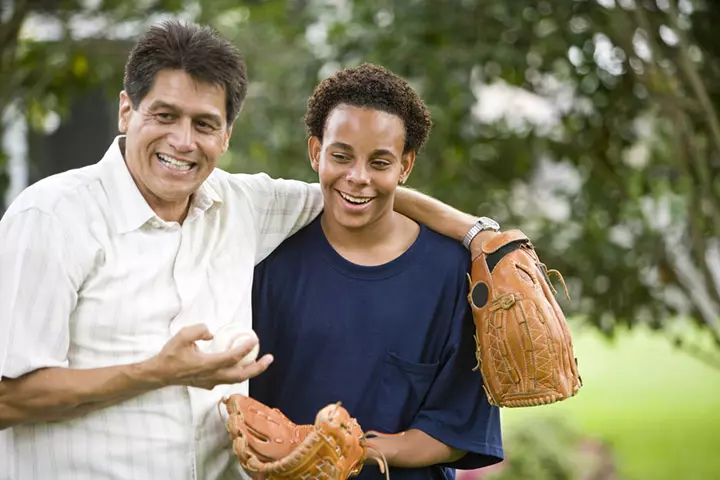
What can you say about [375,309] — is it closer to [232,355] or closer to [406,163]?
[406,163]

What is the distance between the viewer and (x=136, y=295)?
2701 mm

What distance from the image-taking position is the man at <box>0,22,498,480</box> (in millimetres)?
2547

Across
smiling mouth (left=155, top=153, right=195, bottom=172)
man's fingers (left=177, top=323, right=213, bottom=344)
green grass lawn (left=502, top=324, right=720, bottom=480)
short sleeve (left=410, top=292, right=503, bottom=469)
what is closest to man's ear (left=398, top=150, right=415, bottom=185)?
short sleeve (left=410, top=292, right=503, bottom=469)

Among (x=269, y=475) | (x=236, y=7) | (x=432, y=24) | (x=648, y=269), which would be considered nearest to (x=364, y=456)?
(x=269, y=475)

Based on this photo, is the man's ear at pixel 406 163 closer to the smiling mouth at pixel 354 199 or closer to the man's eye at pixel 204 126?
the smiling mouth at pixel 354 199

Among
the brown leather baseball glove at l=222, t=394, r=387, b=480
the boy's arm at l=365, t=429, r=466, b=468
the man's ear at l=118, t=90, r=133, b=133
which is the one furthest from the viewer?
the boy's arm at l=365, t=429, r=466, b=468

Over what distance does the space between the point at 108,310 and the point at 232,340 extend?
0.30 m

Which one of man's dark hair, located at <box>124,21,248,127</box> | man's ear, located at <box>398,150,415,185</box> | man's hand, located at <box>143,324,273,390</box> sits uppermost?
man's dark hair, located at <box>124,21,248,127</box>

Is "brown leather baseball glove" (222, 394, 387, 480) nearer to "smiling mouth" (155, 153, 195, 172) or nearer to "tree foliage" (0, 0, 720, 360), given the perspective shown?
"smiling mouth" (155, 153, 195, 172)

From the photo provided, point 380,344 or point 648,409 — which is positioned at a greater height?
point 648,409

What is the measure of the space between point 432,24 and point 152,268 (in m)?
2.42

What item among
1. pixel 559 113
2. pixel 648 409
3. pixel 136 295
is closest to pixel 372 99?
pixel 136 295

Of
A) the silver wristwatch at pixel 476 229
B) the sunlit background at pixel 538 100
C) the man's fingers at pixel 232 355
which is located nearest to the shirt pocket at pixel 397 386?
the silver wristwatch at pixel 476 229

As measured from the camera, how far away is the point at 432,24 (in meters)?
4.82
